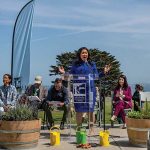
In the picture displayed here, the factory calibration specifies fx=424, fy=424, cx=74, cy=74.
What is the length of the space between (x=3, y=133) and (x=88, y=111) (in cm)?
228

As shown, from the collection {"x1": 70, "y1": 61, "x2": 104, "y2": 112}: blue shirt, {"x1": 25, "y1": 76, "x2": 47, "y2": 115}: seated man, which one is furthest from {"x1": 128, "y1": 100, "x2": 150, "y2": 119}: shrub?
{"x1": 25, "y1": 76, "x2": 47, "y2": 115}: seated man

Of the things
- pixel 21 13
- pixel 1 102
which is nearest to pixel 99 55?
pixel 21 13

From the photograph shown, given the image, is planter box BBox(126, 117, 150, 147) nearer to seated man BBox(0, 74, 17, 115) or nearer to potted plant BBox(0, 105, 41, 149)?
potted plant BBox(0, 105, 41, 149)

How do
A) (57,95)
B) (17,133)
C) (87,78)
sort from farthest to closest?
(57,95) → (87,78) → (17,133)

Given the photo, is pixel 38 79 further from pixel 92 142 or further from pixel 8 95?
pixel 92 142

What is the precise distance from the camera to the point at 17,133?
24.7 ft

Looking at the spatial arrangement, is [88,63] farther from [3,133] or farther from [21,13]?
[21,13]

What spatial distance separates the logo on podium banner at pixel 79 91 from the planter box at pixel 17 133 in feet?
5.60

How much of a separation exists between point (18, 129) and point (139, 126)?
2.19m

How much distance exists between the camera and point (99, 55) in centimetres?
5172

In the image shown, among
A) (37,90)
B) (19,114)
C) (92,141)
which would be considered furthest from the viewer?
(37,90)

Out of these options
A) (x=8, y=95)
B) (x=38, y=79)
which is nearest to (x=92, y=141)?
(x=8, y=95)

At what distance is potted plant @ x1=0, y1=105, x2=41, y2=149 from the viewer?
755 cm

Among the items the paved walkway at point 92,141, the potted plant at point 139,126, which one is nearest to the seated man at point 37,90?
the paved walkway at point 92,141
